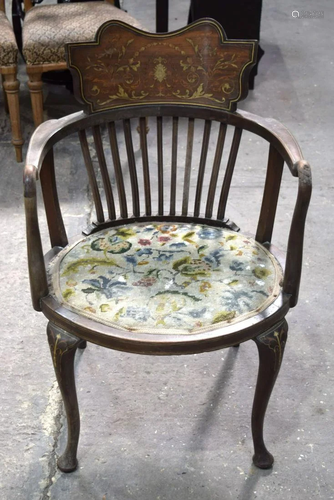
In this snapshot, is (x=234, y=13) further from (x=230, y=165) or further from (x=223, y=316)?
(x=223, y=316)

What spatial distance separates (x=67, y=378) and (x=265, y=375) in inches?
17.7

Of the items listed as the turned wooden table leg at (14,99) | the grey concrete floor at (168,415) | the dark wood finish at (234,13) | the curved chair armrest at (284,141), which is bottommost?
the grey concrete floor at (168,415)

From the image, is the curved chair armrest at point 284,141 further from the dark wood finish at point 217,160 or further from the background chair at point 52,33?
the background chair at point 52,33

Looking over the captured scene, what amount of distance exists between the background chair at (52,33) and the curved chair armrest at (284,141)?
1.46m

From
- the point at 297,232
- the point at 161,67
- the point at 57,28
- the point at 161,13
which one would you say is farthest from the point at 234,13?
the point at 297,232

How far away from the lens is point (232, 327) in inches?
54.8

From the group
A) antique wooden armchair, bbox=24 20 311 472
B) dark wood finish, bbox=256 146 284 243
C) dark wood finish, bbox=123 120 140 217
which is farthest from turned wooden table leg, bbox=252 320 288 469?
dark wood finish, bbox=123 120 140 217

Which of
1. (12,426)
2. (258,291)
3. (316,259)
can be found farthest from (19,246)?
(258,291)

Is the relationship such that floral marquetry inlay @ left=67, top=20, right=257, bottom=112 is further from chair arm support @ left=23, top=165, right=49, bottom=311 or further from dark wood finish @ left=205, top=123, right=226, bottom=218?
chair arm support @ left=23, top=165, right=49, bottom=311

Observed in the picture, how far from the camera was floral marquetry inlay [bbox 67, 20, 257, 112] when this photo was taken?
5.23ft

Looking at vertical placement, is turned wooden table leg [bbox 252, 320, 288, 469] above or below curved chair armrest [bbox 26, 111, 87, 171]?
below

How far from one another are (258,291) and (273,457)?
0.49m

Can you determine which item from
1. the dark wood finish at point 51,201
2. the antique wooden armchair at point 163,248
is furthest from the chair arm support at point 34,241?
the dark wood finish at point 51,201

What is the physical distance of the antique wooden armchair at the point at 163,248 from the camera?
140 centimetres
